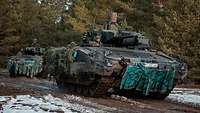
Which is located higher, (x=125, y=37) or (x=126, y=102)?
(x=125, y=37)

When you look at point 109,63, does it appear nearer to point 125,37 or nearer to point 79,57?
point 79,57

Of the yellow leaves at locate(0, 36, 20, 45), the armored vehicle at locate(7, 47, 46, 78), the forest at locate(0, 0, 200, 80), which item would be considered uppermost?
the forest at locate(0, 0, 200, 80)

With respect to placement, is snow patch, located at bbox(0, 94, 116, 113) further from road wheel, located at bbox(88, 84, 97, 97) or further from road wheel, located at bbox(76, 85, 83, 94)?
road wheel, located at bbox(76, 85, 83, 94)

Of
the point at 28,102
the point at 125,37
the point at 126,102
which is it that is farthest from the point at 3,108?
the point at 125,37

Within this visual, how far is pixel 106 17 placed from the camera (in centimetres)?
3881

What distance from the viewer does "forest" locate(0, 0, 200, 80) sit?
2923 centimetres

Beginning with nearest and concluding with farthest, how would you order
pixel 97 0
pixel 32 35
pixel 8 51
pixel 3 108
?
pixel 3 108, pixel 8 51, pixel 97 0, pixel 32 35

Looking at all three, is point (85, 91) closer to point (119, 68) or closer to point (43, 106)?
point (119, 68)

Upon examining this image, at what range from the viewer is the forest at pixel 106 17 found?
95.9ft

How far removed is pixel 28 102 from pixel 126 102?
2.83m

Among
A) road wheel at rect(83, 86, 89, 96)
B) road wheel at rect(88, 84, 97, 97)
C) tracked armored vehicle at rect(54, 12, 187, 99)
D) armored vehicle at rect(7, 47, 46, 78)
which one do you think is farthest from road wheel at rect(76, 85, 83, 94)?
armored vehicle at rect(7, 47, 46, 78)

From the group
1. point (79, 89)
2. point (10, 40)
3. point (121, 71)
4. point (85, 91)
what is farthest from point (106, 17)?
point (121, 71)

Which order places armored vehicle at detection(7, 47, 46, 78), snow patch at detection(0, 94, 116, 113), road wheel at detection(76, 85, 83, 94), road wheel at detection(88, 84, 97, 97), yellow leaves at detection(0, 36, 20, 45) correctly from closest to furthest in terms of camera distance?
snow patch at detection(0, 94, 116, 113) → road wheel at detection(88, 84, 97, 97) → road wheel at detection(76, 85, 83, 94) → armored vehicle at detection(7, 47, 46, 78) → yellow leaves at detection(0, 36, 20, 45)

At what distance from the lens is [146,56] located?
1484 cm
